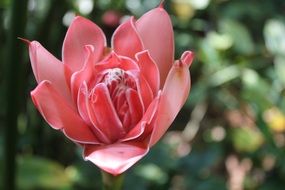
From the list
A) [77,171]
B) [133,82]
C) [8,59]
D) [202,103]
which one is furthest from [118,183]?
[202,103]

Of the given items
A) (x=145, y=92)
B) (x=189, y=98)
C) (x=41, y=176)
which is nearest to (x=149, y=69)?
(x=145, y=92)

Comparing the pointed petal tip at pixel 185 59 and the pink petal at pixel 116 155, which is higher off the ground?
the pointed petal tip at pixel 185 59

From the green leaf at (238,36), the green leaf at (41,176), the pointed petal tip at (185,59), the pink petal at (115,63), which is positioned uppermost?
the pointed petal tip at (185,59)

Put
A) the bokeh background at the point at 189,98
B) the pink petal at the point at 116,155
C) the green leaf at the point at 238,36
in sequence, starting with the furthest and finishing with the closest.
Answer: the green leaf at the point at 238,36, the bokeh background at the point at 189,98, the pink petal at the point at 116,155

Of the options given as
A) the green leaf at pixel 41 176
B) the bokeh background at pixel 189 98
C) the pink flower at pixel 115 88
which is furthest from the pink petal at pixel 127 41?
the green leaf at pixel 41 176

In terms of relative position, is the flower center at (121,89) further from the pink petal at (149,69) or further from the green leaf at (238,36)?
the green leaf at (238,36)

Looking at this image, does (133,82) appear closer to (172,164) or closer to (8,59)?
(8,59)

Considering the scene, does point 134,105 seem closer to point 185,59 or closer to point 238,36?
point 185,59

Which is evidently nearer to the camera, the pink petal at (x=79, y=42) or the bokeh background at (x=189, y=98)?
the pink petal at (x=79, y=42)
